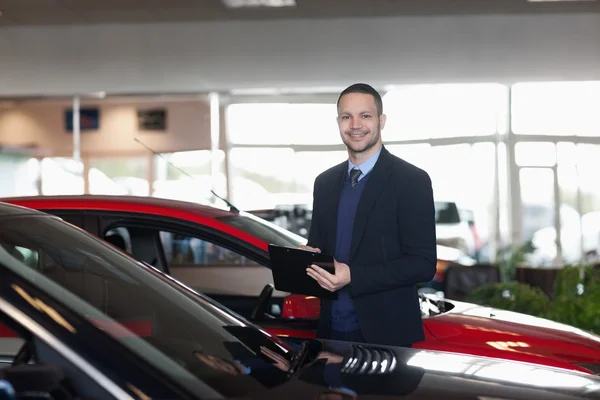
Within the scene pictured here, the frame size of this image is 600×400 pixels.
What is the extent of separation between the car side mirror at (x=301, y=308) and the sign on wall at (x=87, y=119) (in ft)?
23.8

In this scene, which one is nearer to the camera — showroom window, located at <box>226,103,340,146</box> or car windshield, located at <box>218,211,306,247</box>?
car windshield, located at <box>218,211,306,247</box>

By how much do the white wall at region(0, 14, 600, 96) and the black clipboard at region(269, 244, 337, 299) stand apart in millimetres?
6829

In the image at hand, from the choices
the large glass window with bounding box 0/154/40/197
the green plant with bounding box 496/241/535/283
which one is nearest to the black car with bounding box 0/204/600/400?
the green plant with bounding box 496/241/535/283

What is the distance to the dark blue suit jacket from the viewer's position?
2.89 metres

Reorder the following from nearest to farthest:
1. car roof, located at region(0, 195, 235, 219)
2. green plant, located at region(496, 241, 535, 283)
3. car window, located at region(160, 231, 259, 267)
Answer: car roof, located at region(0, 195, 235, 219) → car window, located at region(160, 231, 259, 267) → green plant, located at region(496, 241, 535, 283)

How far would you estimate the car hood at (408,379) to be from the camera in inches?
73.2

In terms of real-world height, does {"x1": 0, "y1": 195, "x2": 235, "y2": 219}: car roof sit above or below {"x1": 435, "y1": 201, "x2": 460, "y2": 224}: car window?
above

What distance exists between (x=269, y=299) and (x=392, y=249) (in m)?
1.01

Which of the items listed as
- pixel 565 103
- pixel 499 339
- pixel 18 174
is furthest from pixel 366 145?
pixel 18 174

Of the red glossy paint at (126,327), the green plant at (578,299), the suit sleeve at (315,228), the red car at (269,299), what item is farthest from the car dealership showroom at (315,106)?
the red glossy paint at (126,327)

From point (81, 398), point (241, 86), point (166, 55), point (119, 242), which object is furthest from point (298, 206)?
point (81, 398)

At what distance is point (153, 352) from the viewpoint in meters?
1.80

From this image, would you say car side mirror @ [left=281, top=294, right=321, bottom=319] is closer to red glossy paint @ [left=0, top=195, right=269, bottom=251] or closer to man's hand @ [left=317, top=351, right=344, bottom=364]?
red glossy paint @ [left=0, top=195, right=269, bottom=251]

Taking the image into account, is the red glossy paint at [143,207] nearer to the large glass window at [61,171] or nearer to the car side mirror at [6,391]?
the car side mirror at [6,391]
